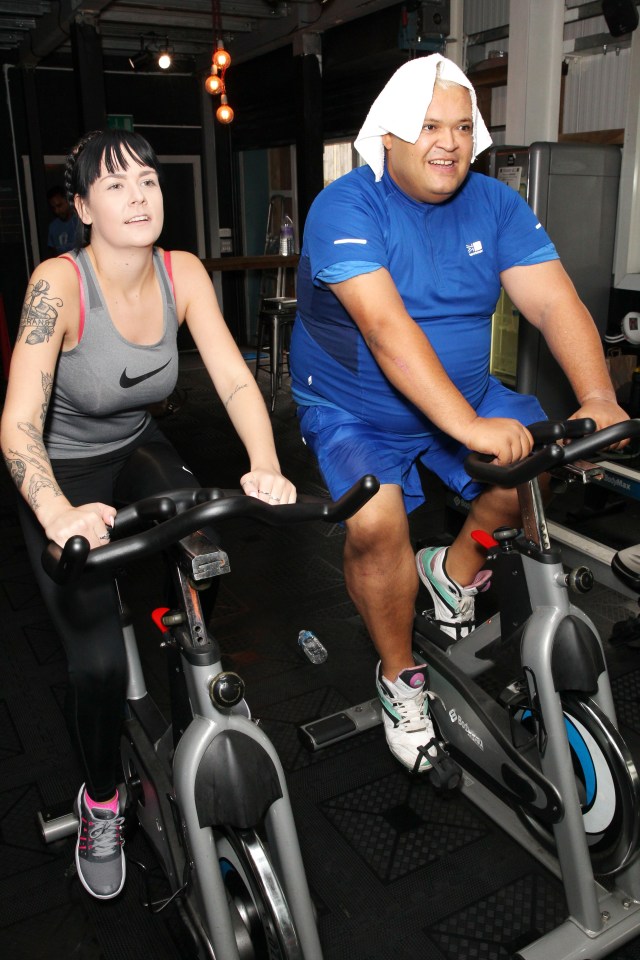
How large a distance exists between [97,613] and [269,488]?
1.56 ft

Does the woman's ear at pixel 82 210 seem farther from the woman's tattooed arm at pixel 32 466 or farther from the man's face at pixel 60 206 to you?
the man's face at pixel 60 206

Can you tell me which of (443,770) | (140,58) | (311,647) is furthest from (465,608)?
(140,58)

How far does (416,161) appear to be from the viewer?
72.8 inches

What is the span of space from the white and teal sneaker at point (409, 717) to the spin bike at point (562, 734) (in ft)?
0.72

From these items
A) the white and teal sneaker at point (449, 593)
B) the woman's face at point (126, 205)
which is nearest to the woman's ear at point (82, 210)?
the woman's face at point (126, 205)

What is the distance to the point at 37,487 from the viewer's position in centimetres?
125

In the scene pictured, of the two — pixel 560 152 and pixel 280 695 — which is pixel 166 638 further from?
pixel 560 152

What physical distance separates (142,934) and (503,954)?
740 mm

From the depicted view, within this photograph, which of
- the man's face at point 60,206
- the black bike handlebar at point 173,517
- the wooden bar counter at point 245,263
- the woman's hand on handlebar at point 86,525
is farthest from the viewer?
the man's face at point 60,206

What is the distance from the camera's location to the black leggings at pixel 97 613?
149 centimetres

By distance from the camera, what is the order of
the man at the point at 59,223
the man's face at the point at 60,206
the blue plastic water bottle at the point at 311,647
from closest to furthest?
the blue plastic water bottle at the point at 311,647 < the man at the point at 59,223 < the man's face at the point at 60,206

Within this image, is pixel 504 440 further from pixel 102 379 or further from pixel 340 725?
pixel 340 725

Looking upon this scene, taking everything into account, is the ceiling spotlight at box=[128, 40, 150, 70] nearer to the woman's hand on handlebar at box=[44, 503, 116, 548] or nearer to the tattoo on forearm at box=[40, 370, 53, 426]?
the tattoo on forearm at box=[40, 370, 53, 426]

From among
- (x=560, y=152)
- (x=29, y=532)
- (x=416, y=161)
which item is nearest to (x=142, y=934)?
(x=29, y=532)
